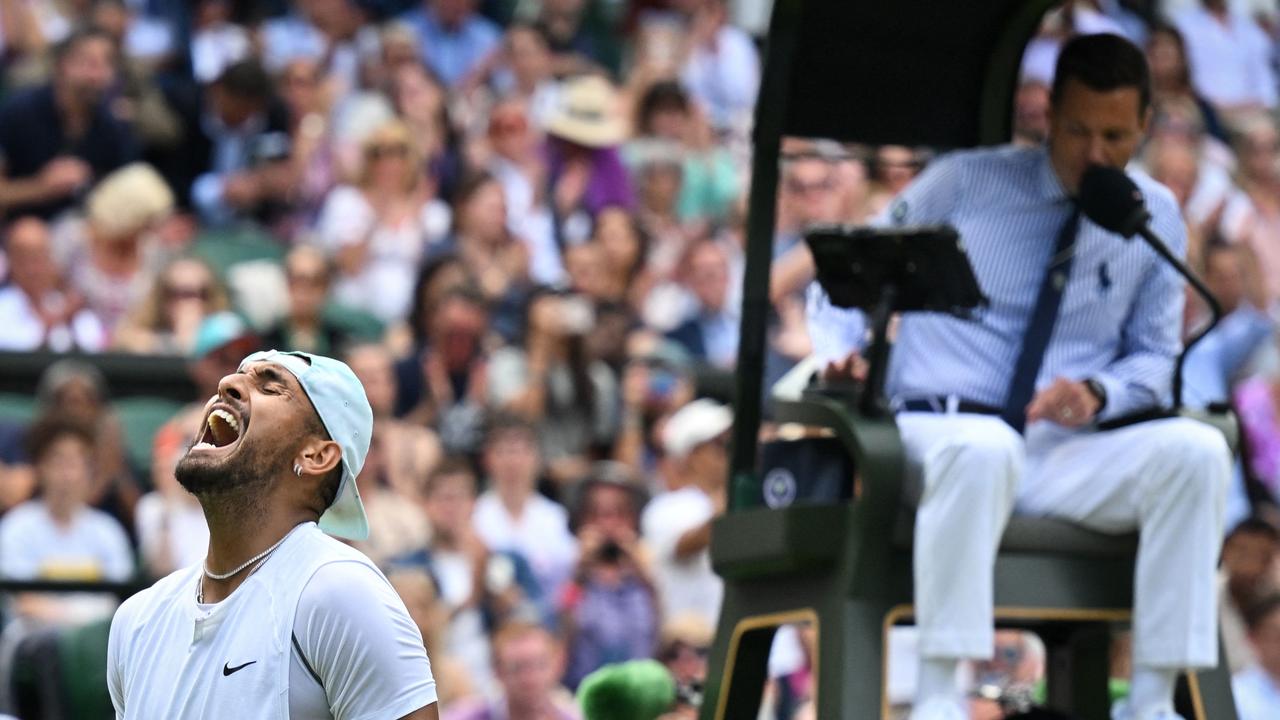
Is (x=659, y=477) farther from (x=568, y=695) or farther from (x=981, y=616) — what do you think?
(x=981, y=616)

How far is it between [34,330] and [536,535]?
99.0 inches

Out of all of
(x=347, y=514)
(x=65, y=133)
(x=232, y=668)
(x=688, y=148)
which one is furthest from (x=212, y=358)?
(x=232, y=668)

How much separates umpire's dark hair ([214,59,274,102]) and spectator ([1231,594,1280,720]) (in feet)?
18.9

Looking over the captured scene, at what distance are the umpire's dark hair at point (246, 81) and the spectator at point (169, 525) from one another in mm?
2980

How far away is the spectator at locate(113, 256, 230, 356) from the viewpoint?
995 centimetres

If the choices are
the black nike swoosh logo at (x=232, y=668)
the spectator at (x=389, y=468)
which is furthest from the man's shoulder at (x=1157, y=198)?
the spectator at (x=389, y=468)

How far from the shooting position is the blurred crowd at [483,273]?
876 centimetres

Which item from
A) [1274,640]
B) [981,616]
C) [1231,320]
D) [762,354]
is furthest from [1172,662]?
[1231,320]

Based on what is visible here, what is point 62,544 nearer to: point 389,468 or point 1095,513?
point 389,468

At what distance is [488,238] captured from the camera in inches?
432

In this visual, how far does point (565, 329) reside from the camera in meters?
10.3

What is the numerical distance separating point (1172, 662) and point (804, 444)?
3.19ft

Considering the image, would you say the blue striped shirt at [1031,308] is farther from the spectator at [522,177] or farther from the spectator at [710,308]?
the spectator at [522,177]

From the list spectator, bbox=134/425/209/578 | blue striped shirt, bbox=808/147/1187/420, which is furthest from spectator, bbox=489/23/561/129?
blue striped shirt, bbox=808/147/1187/420
